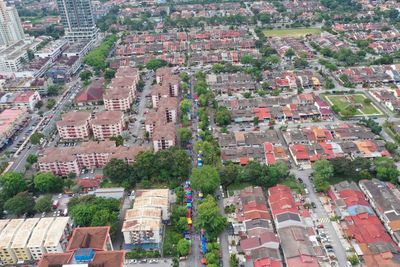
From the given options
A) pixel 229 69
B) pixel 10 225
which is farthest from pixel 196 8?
pixel 10 225

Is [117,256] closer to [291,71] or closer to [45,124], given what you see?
[45,124]

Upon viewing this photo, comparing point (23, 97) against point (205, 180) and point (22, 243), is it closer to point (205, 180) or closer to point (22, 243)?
point (22, 243)

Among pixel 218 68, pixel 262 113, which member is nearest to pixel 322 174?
pixel 262 113

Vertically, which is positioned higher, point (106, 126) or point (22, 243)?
point (106, 126)

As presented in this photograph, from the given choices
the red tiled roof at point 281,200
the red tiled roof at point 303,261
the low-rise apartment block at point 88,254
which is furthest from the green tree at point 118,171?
the red tiled roof at point 303,261

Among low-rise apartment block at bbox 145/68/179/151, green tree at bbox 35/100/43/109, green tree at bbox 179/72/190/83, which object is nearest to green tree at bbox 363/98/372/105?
low-rise apartment block at bbox 145/68/179/151

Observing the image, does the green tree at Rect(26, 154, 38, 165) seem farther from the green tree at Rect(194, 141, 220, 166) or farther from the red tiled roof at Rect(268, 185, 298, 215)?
the red tiled roof at Rect(268, 185, 298, 215)

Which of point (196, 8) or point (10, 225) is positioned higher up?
point (196, 8)
